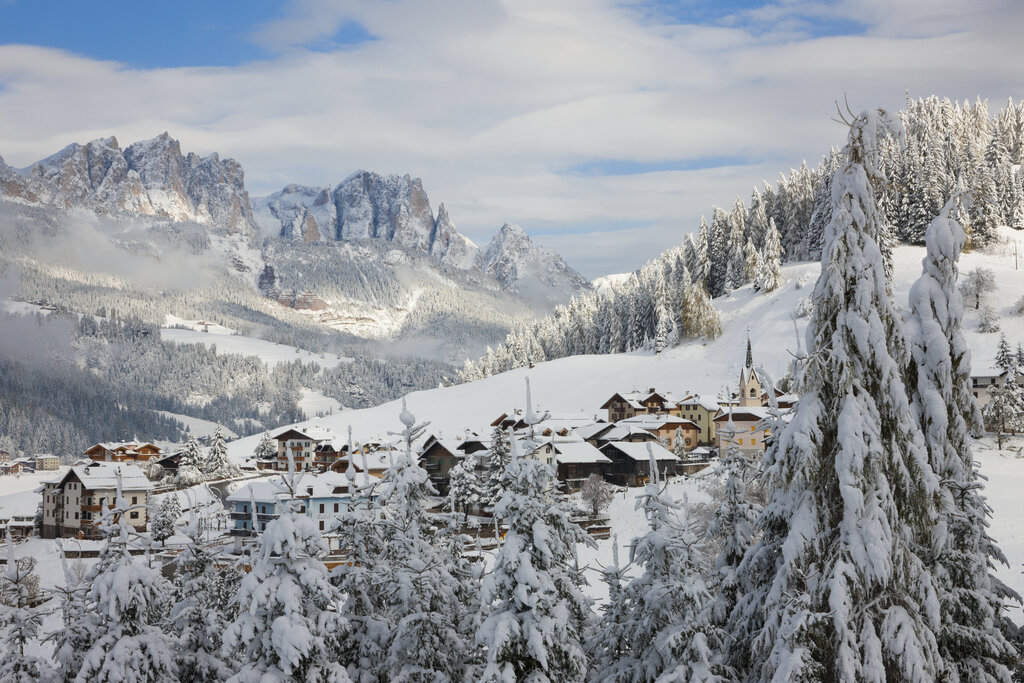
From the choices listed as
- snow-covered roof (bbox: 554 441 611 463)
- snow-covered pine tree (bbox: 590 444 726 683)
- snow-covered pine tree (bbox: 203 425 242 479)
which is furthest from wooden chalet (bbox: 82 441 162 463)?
snow-covered pine tree (bbox: 590 444 726 683)

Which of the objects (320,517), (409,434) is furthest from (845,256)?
(320,517)

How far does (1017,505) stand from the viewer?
51.0 meters

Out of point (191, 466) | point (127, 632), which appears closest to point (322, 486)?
point (191, 466)

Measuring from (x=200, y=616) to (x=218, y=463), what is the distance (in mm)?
79865

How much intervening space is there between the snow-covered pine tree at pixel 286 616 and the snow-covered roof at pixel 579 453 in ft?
187

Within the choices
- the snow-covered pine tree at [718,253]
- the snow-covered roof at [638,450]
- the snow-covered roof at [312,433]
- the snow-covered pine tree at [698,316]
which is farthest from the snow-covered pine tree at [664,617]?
the snow-covered pine tree at [718,253]

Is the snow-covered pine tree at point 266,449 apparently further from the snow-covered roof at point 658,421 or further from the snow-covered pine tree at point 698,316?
the snow-covered pine tree at point 698,316

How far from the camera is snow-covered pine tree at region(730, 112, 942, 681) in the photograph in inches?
478

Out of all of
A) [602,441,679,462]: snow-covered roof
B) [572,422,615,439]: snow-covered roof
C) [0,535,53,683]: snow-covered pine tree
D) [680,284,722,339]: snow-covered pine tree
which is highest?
[680,284,722,339]: snow-covered pine tree

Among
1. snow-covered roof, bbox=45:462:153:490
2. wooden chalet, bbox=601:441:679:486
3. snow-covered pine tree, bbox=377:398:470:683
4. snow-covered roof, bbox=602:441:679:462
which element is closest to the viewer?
snow-covered pine tree, bbox=377:398:470:683

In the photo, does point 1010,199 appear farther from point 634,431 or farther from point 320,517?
point 320,517

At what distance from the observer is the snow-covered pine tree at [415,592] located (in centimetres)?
2006

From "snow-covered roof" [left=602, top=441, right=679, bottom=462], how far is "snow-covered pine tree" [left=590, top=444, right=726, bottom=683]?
59.0 meters

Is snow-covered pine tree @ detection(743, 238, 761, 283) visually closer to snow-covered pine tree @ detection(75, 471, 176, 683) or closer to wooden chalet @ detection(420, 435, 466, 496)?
wooden chalet @ detection(420, 435, 466, 496)
